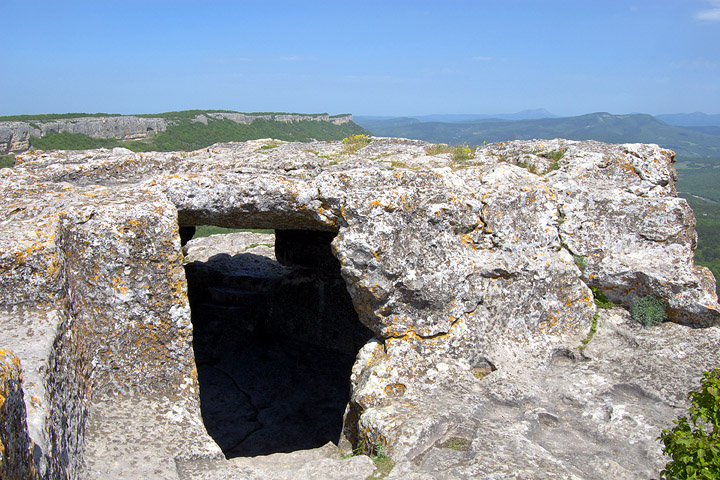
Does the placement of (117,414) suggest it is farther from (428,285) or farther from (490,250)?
(490,250)

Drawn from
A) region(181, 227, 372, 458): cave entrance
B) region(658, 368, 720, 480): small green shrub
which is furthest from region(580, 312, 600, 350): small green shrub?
region(181, 227, 372, 458): cave entrance

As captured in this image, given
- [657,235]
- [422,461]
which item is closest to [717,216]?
[657,235]

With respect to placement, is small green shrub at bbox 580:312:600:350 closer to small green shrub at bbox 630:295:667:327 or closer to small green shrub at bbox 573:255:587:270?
small green shrub at bbox 630:295:667:327

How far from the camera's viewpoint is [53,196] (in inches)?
264

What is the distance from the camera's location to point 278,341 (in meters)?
12.3

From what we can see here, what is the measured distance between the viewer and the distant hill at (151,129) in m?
26.0

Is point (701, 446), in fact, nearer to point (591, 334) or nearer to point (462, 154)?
point (591, 334)

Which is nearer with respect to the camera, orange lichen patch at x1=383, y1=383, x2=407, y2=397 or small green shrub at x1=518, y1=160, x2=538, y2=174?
orange lichen patch at x1=383, y1=383, x2=407, y2=397

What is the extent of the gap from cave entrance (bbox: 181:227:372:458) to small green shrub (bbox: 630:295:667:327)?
17.5 feet

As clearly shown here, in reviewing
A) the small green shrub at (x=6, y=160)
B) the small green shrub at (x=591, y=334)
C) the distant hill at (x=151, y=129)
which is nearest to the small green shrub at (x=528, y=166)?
the small green shrub at (x=591, y=334)

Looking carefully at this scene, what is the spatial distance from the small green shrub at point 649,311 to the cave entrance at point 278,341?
17.5 ft

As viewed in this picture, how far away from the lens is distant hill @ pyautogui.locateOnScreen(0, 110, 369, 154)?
25969mm

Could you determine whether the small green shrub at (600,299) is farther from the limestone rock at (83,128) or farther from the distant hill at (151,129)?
the limestone rock at (83,128)

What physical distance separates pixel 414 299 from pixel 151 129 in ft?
111
